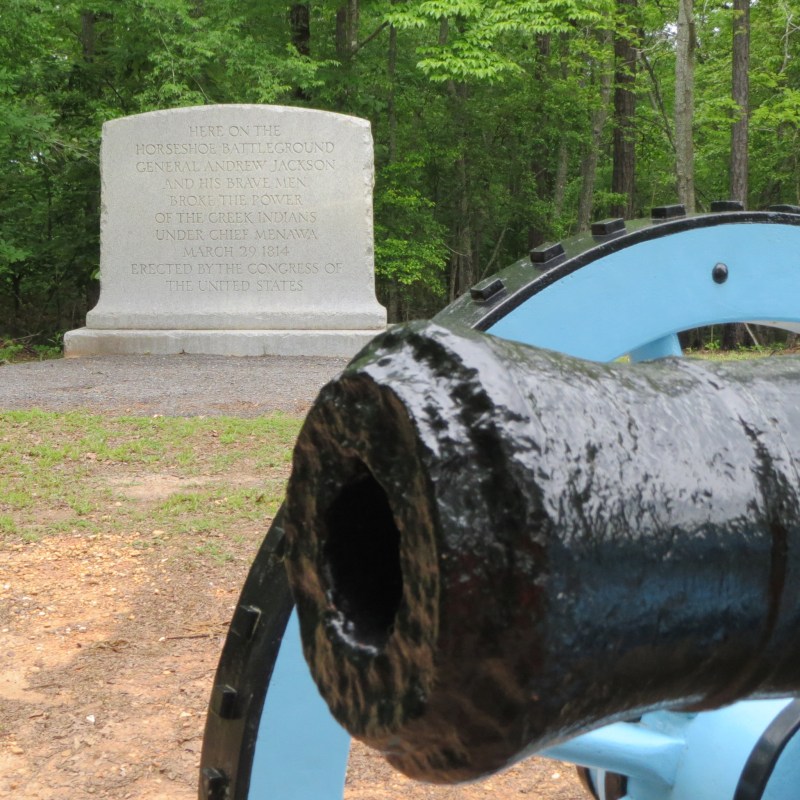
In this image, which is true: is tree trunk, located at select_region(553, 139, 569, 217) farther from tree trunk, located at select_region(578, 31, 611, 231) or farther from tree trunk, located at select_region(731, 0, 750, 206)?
tree trunk, located at select_region(731, 0, 750, 206)

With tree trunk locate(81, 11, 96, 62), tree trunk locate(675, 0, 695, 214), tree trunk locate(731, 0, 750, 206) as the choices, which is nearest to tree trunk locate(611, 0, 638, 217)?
tree trunk locate(731, 0, 750, 206)

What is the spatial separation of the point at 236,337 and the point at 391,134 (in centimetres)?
1038

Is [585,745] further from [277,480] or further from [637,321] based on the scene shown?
[277,480]

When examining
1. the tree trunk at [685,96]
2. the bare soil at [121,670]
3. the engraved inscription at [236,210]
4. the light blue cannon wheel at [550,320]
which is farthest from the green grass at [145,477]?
the tree trunk at [685,96]

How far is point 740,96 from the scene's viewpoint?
19.3 meters

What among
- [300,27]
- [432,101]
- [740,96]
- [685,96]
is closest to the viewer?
[685,96]

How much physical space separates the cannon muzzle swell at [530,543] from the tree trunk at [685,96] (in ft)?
47.6

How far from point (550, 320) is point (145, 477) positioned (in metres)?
5.21

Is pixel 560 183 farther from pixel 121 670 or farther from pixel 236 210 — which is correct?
pixel 121 670

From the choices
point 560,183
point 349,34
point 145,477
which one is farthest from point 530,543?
point 560,183

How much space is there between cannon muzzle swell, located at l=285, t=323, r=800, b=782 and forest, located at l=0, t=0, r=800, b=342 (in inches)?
595

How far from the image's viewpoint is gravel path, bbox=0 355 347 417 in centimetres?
903

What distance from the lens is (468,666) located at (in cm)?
60

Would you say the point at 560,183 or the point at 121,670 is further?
the point at 560,183
